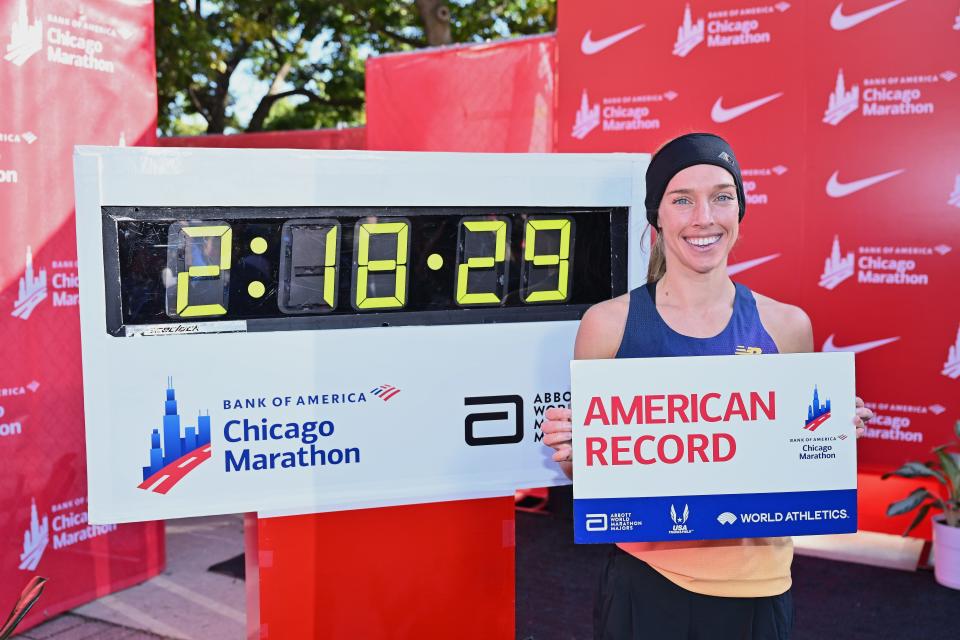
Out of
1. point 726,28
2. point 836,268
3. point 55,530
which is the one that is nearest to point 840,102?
point 726,28

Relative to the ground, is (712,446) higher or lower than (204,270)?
lower

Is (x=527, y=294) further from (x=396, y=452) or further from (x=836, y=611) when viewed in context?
(x=836, y=611)

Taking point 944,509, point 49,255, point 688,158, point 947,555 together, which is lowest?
point 947,555

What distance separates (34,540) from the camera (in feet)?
13.5

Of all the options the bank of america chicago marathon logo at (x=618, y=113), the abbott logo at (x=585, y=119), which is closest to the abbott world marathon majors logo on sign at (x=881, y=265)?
the bank of america chicago marathon logo at (x=618, y=113)

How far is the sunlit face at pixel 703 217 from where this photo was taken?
200cm

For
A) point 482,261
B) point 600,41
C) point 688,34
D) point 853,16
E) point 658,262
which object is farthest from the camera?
point 600,41

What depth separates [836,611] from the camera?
4375 millimetres

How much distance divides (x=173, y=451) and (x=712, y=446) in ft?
4.44

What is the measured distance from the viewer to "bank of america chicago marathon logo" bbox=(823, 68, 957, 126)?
5.03m

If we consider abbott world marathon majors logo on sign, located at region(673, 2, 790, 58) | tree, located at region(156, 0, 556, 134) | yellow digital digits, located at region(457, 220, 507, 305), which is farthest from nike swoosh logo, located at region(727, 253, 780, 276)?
tree, located at region(156, 0, 556, 134)

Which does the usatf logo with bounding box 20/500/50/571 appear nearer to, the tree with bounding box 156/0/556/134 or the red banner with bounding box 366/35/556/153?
the red banner with bounding box 366/35/556/153

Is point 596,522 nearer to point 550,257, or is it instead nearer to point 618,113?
point 550,257

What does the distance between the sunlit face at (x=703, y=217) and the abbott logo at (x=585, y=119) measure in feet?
13.0
